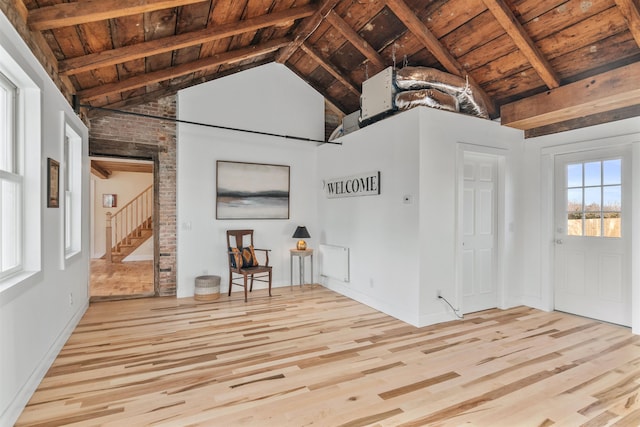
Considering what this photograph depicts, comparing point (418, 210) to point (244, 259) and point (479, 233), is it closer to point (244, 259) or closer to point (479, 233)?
point (479, 233)

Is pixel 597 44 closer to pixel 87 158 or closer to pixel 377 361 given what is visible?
pixel 377 361

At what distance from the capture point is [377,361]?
9.84ft

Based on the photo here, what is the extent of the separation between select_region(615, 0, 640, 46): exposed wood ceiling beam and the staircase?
970 cm

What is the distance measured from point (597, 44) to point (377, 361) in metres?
3.79

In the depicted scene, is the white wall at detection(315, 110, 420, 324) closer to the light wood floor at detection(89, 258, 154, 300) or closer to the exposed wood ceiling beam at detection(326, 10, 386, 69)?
the exposed wood ceiling beam at detection(326, 10, 386, 69)

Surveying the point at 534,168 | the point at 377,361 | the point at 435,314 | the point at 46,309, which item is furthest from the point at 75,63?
the point at 534,168

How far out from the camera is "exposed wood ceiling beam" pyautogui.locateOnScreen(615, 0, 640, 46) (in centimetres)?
284

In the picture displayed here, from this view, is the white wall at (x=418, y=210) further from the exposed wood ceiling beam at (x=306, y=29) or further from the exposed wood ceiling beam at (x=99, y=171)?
the exposed wood ceiling beam at (x=99, y=171)

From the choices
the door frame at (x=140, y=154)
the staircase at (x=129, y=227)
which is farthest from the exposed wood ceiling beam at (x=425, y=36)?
the staircase at (x=129, y=227)

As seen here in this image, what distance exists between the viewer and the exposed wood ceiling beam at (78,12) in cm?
257

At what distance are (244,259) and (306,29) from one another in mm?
3481

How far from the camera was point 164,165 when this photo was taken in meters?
5.25

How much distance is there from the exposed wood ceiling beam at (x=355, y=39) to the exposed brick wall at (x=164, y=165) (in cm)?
274

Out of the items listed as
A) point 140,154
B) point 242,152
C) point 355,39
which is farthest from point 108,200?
point 355,39
